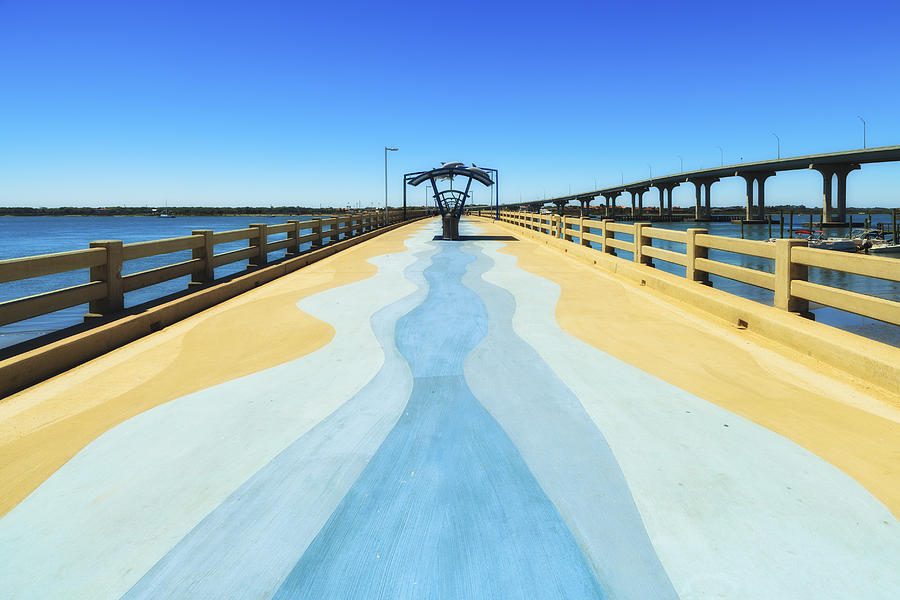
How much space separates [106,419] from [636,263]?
9.80m

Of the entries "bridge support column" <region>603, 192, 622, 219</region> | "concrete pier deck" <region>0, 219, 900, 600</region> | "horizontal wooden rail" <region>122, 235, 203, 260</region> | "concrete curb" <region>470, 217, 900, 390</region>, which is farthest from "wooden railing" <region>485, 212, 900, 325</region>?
"bridge support column" <region>603, 192, 622, 219</region>

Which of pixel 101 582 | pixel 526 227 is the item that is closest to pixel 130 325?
pixel 101 582

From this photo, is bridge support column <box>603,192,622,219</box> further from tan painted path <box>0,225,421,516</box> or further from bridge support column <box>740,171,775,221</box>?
tan painted path <box>0,225,421,516</box>

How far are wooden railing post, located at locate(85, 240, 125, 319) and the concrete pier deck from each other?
109cm


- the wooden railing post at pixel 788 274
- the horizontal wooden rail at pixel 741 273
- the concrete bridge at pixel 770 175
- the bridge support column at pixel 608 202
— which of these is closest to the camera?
the wooden railing post at pixel 788 274

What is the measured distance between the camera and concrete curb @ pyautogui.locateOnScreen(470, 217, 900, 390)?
441 cm

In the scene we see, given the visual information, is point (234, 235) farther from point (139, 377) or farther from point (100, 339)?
point (139, 377)

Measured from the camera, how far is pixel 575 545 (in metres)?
2.41

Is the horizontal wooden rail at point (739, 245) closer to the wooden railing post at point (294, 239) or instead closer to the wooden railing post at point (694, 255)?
the wooden railing post at point (694, 255)

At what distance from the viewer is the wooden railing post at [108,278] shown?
6.21m

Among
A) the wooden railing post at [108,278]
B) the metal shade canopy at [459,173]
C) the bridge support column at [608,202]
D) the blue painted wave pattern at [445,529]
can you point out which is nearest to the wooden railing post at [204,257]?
the wooden railing post at [108,278]

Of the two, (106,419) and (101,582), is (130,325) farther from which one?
(101,582)

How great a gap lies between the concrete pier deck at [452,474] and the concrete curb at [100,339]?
0.53ft

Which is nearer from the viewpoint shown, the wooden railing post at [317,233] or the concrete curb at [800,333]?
the concrete curb at [800,333]
